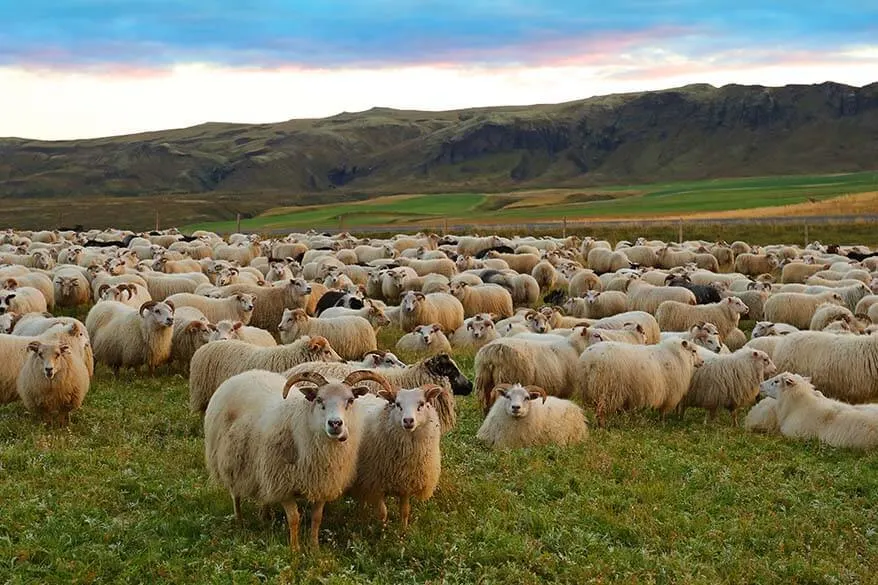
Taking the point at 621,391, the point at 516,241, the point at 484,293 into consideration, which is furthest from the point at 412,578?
the point at 516,241

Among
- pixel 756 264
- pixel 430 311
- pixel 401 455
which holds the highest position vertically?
pixel 401 455

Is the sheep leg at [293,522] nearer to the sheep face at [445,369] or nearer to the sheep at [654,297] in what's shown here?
the sheep face at [445,369]

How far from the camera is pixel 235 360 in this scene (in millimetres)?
12367

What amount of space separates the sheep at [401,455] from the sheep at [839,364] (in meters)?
8.58

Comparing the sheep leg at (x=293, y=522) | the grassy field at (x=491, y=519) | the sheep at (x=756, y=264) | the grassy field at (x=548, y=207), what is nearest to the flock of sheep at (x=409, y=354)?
the sheep leg at (x=293, y=522)

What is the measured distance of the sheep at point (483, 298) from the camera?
2297 cm

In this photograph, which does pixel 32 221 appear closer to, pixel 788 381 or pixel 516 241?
pixel 516 241

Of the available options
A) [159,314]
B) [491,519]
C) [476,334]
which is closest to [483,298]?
[476,334]

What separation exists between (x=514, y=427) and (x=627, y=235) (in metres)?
37.9

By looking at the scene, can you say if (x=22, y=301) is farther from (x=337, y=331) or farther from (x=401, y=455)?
(x=401, y=455)

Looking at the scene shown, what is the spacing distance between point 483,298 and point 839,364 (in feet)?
35.4

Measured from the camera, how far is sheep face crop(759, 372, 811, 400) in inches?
486

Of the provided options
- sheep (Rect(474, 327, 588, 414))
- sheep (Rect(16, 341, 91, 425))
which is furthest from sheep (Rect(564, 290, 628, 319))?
sheep (Rect(16, 341, 91, 425))

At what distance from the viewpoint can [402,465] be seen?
8109mm
